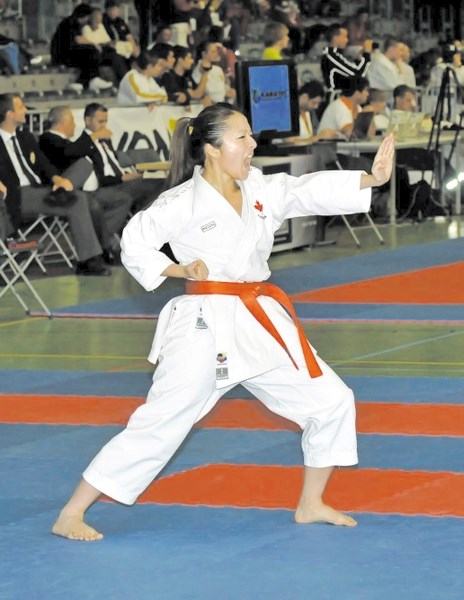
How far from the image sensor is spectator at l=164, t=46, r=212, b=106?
18.2 meters

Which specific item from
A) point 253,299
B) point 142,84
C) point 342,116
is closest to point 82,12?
point 142,84

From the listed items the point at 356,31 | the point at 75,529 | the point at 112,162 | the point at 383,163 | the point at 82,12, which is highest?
the point at 383,163

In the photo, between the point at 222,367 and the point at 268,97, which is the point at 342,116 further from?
the point at 222,367

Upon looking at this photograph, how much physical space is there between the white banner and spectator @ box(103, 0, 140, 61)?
382 centimetres

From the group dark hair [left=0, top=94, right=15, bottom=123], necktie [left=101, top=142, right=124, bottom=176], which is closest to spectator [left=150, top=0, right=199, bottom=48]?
necktie [left=101, top=142, right=124, bottom=176]

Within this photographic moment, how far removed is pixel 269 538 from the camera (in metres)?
5.52

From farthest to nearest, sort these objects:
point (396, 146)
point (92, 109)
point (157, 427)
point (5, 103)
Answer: point (396, 146) < point (92, 109) < point (5, 103) < point (157, 427)

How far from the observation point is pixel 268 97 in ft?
51.7

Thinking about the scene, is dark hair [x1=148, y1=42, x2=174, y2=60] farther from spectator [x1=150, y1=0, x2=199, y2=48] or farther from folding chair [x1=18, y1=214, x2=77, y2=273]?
folding chair [x1=18, y1=214, x2=77, y2=273]

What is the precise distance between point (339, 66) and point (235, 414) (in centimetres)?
1250

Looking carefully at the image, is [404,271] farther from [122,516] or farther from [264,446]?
[122,516]

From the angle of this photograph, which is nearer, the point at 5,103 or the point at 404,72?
the point at 5,103

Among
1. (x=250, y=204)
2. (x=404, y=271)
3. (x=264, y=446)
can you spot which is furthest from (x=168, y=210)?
(x=404, y=271)

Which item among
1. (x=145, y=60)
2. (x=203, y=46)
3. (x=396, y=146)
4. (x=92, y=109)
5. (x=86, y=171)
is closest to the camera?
(x=86, y=171)
